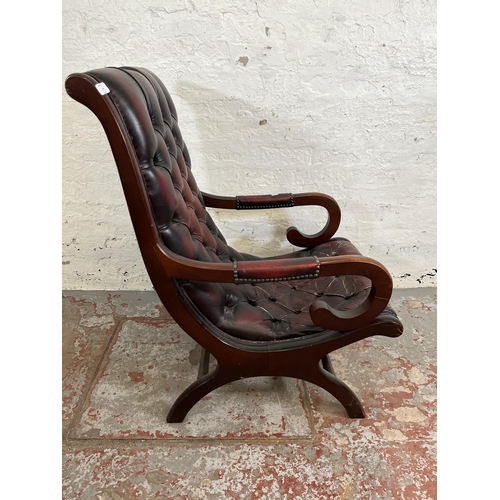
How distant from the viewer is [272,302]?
1697mm

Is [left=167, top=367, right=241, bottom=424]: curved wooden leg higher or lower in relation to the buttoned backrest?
lower

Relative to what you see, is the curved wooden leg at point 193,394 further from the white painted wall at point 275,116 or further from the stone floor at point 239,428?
the white painted wall at point 275,116

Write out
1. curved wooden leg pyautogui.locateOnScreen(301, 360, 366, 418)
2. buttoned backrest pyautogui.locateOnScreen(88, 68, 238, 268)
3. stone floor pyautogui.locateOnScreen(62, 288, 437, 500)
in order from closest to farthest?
buttoned backrest pyautogui.locateOnScreen(88, 68, 238, 268) < stone floor pyautogui.locateOnScreen(62, 288, 437, 500) < curved wooden leg pyautogui.locateOnScreen(301, 360, 366, 418)

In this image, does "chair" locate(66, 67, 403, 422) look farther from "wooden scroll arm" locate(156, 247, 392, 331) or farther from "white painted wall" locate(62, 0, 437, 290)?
"white painted wall" locate(62, 0, 437, 290)

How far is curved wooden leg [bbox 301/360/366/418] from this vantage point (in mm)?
1576

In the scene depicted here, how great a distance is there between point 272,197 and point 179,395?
928 mm

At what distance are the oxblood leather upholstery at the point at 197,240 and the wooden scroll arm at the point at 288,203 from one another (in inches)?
0.7

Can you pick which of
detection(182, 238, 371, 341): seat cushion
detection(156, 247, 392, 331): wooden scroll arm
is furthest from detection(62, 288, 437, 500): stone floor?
detection(156, 247, 392, 331): wooden scroll arm

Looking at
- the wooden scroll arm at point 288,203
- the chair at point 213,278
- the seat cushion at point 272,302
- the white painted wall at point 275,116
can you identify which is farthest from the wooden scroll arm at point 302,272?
the white painted wall at point 275,116

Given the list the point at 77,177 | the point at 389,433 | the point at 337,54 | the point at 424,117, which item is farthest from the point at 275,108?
the point at 389,433

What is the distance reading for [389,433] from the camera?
62.1 inches

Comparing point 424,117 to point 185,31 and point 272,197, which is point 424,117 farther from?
point 185,31

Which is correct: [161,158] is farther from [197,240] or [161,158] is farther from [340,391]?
[340,391]

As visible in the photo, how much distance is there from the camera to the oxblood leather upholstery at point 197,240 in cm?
125
